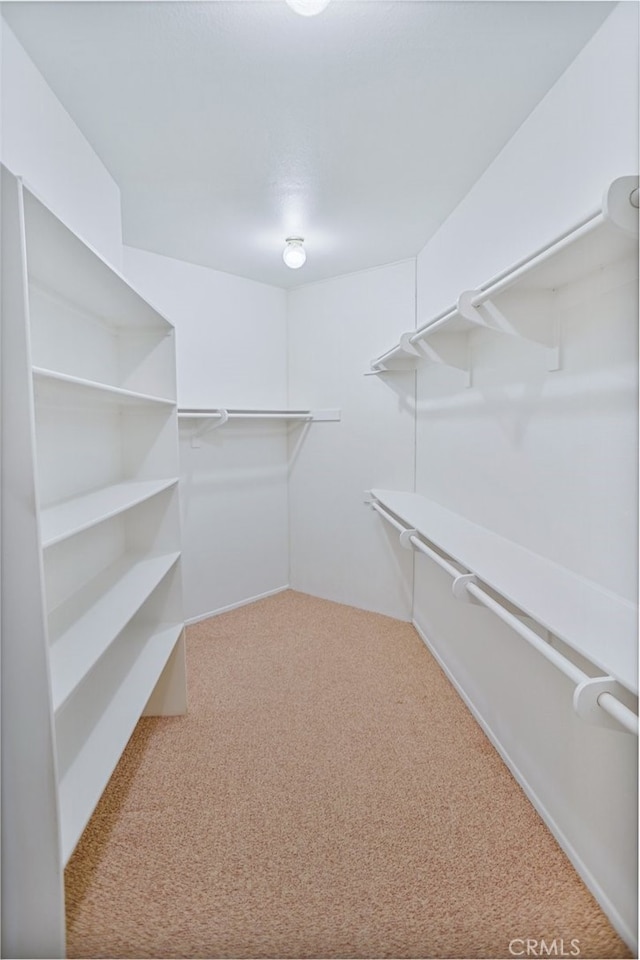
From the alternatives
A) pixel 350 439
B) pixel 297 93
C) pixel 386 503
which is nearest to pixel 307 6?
pixel 297 93

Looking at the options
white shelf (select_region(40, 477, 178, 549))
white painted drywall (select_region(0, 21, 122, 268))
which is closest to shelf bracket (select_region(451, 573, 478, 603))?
white shelf (select_region(40, 477, 178, 549))

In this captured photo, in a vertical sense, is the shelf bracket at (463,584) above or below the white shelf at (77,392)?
below

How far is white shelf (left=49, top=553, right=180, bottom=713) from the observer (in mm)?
1320

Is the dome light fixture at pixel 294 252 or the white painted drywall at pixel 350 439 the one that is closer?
the dome light fixture at pixel 294 252

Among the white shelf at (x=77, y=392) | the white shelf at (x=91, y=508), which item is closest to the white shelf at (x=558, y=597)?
the white shelf at (x=91, y=508)

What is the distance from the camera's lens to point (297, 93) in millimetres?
1615

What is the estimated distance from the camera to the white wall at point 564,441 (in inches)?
49.5

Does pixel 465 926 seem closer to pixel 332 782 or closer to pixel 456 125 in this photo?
pixel 332 782

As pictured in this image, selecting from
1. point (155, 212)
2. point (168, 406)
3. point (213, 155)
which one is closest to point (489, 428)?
point (168, 406)

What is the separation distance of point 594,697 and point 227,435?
280 centimetres

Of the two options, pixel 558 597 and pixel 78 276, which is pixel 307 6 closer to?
pixel 78 276

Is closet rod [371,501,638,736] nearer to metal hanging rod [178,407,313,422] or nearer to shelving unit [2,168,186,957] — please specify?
shelving unit [2,168,186,957]

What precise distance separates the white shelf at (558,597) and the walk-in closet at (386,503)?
1 centimetres

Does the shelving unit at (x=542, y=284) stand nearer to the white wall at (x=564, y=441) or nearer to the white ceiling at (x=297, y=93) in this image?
the white wall at (x=564, y=441)
